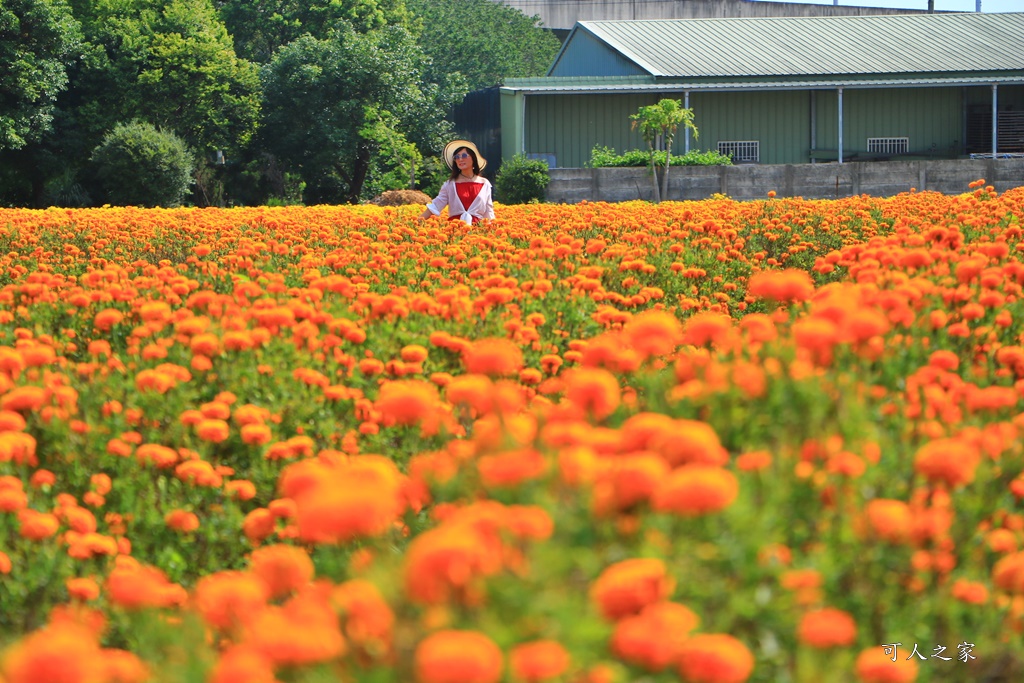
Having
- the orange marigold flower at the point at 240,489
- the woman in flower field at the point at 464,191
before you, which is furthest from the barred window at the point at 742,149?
the orange marigold flower at the point at 240,489

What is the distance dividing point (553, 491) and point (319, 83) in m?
37.6

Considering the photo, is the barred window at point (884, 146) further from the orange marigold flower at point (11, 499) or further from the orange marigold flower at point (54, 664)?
the orange marigold flower at point (54, 664)

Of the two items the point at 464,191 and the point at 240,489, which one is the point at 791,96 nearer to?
the point at 464,191

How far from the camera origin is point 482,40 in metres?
62.4

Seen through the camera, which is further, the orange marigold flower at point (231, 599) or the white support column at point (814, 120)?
the white support column at point (814, 120)

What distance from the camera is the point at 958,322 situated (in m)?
4.75

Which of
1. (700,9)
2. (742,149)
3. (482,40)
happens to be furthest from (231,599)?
(700,9)

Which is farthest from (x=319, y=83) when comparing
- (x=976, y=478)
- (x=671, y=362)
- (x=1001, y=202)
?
(x=976, y=478)

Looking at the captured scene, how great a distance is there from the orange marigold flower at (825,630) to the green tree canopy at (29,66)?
3397 centimetres

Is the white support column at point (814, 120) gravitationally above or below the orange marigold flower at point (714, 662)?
above

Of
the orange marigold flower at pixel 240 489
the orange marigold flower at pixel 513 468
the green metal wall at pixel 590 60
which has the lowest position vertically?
the orange marigold flower at pixel 240 489

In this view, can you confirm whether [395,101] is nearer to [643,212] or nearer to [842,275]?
[643,212]

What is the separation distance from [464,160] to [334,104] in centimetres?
2796

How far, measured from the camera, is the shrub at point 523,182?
2603 cm
